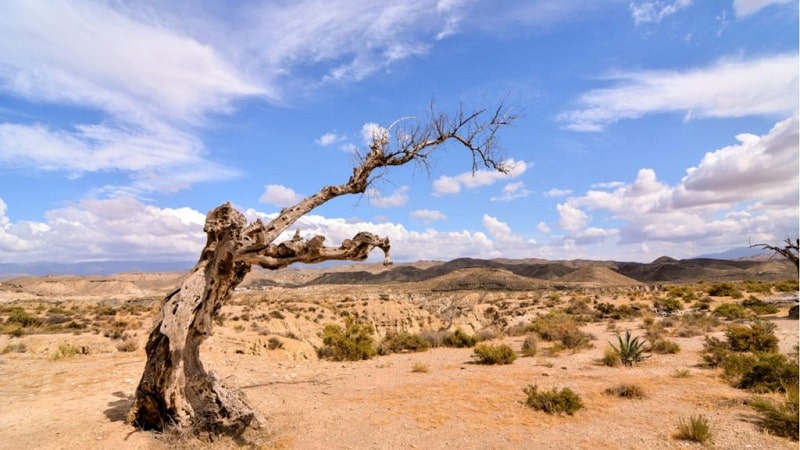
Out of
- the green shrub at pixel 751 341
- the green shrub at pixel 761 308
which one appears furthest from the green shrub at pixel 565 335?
the green shrub at pixel 761 308

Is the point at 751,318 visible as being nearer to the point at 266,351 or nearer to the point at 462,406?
the point at 462,406

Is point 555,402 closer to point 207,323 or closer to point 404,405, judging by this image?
point 404,405

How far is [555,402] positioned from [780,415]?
3.19 metres

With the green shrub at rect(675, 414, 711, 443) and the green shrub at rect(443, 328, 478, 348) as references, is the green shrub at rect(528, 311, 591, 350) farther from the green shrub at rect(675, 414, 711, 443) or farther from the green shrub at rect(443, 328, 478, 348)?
the green shrub at rect(675, 414, 711, 443)

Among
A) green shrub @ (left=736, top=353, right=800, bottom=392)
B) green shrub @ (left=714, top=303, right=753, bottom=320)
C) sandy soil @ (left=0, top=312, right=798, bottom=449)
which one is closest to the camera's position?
sandy soil @ (left=0, top=312, right=798, bottom=449)

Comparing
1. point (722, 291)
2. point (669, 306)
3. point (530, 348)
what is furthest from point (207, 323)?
point (722, 291)

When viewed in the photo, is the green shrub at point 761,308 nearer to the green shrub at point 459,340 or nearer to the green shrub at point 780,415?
the green shrub at point 459,340

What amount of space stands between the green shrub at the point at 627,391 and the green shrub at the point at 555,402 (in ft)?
3.89

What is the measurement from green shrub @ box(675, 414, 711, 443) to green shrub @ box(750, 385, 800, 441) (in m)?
0.87

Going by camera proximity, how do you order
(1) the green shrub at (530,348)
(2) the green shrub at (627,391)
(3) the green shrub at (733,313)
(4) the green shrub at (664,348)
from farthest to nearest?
(3) the green shrub at (733,313) → (1) the green shrub at (530,348) → (4) the green shrub at (664,348) → (2) the green shrub at (627,391)

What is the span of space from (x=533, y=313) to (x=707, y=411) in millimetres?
20092

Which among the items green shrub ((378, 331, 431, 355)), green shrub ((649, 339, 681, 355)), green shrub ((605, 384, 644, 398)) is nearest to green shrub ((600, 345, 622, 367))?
green shrub ((649, 339, 681, 355))

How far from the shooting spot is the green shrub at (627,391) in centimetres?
863

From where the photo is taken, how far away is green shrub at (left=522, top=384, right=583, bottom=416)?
782 centimetres
